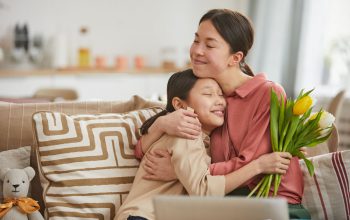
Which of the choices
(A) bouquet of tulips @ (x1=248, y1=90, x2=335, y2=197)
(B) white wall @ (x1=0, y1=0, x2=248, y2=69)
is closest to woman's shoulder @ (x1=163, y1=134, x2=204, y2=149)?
(A) bouquet of tulips @ (x1=248, y1=90, x2=335, y2=197)

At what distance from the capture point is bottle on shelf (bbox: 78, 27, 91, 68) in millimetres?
5109

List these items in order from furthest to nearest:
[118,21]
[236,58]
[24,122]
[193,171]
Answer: [118,21] → [24,122] → [236,58] → [193,171]

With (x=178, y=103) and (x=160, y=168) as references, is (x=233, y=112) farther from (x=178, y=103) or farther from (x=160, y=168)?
(x=160, y=168)

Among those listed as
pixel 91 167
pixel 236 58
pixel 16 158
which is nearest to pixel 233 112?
pixel 236 58

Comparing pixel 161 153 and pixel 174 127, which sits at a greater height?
pixel 174 127

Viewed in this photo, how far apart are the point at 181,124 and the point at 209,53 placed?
0.29 meters

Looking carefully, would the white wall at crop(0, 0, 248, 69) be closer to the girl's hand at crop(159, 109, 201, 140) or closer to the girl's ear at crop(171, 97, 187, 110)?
the girl's ear at crop(171, 97, 187, 110)

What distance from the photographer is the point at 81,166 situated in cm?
200

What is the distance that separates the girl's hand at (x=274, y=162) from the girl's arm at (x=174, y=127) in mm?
232

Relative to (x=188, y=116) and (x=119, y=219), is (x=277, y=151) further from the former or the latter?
(x=119, y=219)

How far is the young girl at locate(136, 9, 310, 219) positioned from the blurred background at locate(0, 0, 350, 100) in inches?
115

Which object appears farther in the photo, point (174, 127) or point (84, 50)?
point (84, 50)

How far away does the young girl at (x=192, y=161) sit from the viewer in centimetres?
181

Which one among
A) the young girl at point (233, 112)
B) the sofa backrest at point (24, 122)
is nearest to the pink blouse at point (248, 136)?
the young girl at point (233, 112)
